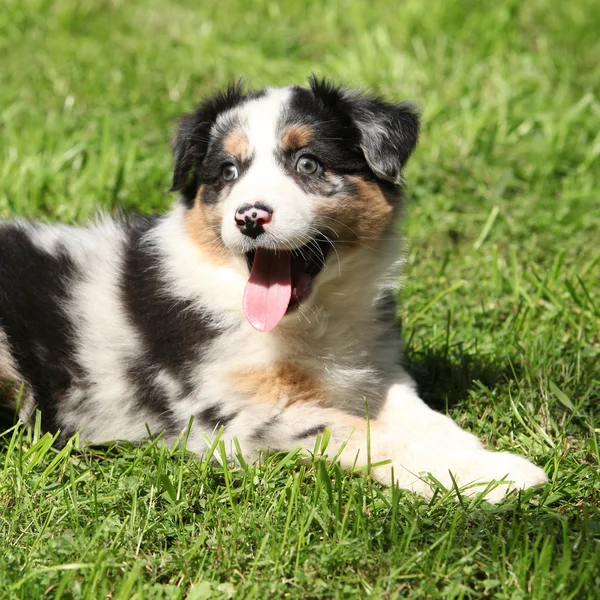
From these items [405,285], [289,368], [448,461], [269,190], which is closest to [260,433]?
[289,368]

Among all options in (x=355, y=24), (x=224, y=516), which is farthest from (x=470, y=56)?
(x=224, y=516)

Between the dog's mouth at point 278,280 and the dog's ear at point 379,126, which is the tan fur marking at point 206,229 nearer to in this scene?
the dog's mouth at point 278,280

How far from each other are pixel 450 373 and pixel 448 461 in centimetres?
97

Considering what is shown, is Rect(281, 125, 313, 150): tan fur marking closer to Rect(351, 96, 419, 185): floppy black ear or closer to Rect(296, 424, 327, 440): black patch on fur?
Rect(351, 96, 419, 185): floppy black ear

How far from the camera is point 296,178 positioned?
3.61m

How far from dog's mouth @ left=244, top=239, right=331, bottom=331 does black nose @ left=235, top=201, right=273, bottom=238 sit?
222mm

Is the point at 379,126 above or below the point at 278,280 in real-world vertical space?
above

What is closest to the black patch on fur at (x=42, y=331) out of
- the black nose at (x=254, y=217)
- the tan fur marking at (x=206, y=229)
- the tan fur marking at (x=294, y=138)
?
the tan fur marking at (x=206, y=229)

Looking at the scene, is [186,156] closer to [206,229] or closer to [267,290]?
[206,229]

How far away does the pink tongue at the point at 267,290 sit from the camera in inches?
141

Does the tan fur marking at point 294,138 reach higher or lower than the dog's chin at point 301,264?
higher

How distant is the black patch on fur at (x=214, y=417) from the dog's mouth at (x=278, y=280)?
0.38 meters

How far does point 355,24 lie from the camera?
26.5 ft

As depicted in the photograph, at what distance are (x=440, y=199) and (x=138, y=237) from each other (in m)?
2.51
